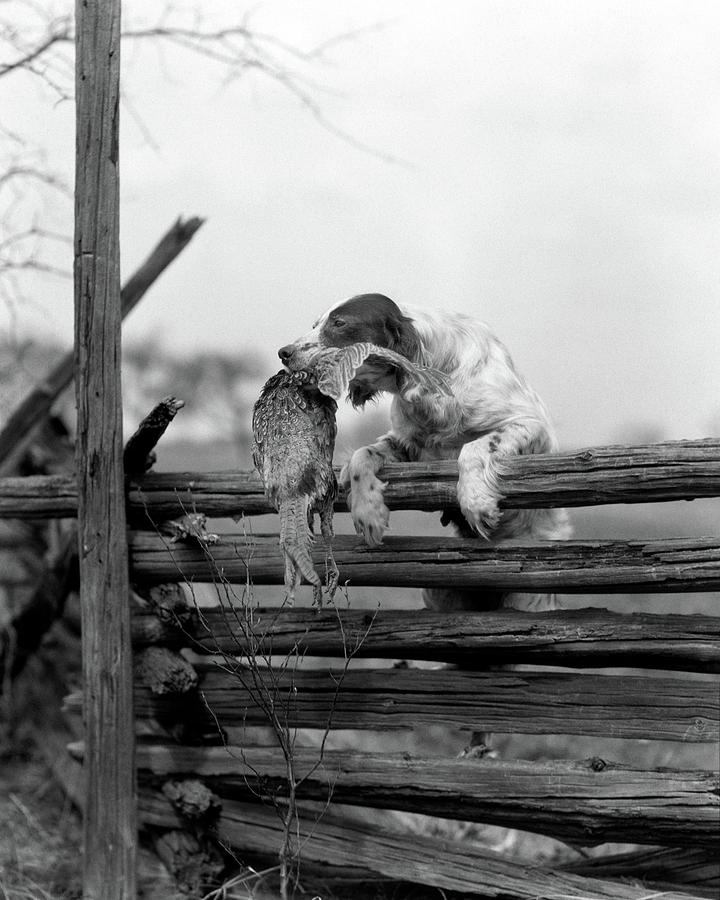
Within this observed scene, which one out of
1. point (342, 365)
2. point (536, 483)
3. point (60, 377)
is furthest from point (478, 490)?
point (60, 377)

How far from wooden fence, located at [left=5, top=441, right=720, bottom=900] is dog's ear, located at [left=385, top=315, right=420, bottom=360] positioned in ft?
1.63

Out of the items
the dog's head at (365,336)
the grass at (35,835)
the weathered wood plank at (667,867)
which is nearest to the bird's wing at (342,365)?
the dog's head at (365,336)

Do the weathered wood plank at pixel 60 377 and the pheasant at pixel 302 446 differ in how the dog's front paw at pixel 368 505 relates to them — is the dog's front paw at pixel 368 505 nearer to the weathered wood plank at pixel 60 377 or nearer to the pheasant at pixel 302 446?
the pheasant at pixel 302 446

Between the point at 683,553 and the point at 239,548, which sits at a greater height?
the point at 239,548

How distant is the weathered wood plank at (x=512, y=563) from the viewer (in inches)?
135

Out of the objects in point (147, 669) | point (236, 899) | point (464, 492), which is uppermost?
point (464, 492)

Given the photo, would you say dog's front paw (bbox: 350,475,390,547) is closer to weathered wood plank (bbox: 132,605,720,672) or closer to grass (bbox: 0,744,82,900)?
weathered wood plank (bbox: 132,605,720,672)

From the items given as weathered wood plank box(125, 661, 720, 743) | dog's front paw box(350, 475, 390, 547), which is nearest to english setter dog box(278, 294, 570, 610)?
dog's front paw box(350, 475, 390, 547)

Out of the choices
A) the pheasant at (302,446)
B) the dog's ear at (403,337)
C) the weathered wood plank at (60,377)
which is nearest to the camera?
the pheasant at (302,446)

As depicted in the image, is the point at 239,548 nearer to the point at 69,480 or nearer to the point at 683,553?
the point at 69,480

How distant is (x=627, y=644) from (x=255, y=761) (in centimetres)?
165

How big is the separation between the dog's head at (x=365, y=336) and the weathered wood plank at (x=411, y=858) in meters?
1.60

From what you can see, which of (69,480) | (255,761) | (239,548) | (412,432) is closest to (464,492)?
(412,432)

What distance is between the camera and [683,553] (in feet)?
11.2
